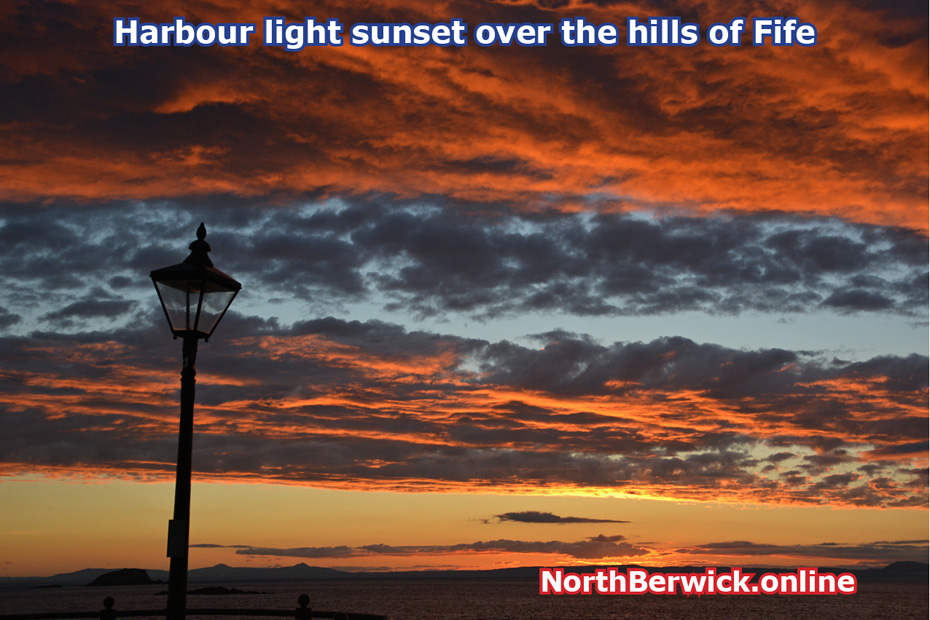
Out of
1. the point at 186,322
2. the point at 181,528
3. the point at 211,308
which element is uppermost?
the point at 211,308

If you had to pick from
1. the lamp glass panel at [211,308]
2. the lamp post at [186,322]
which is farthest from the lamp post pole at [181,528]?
the lamp glass panel at [211,308]

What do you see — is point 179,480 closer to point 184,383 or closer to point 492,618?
point 184,383

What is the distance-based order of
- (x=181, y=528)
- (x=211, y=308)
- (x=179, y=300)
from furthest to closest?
1. (x=211, y=308)
2. (x=179, y=300)
3. (x=181, y=528)

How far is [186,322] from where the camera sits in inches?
318

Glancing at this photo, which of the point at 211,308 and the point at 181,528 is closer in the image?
the point at 181,528

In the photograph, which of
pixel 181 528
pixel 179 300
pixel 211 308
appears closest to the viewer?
pixel 181 528

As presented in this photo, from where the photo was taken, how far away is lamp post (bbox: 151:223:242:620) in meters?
7.70

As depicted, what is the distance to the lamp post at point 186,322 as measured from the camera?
25.2 feet

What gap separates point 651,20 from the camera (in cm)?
1889

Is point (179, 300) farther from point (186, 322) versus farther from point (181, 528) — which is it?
point (181, 528)

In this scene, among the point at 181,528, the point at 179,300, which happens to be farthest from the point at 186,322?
the point at 181,528

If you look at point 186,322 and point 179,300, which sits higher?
point 179,300

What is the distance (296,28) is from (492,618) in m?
105

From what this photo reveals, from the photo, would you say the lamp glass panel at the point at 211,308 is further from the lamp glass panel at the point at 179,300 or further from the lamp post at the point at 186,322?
Answer: the lamp glass panel at the point at 179,300
